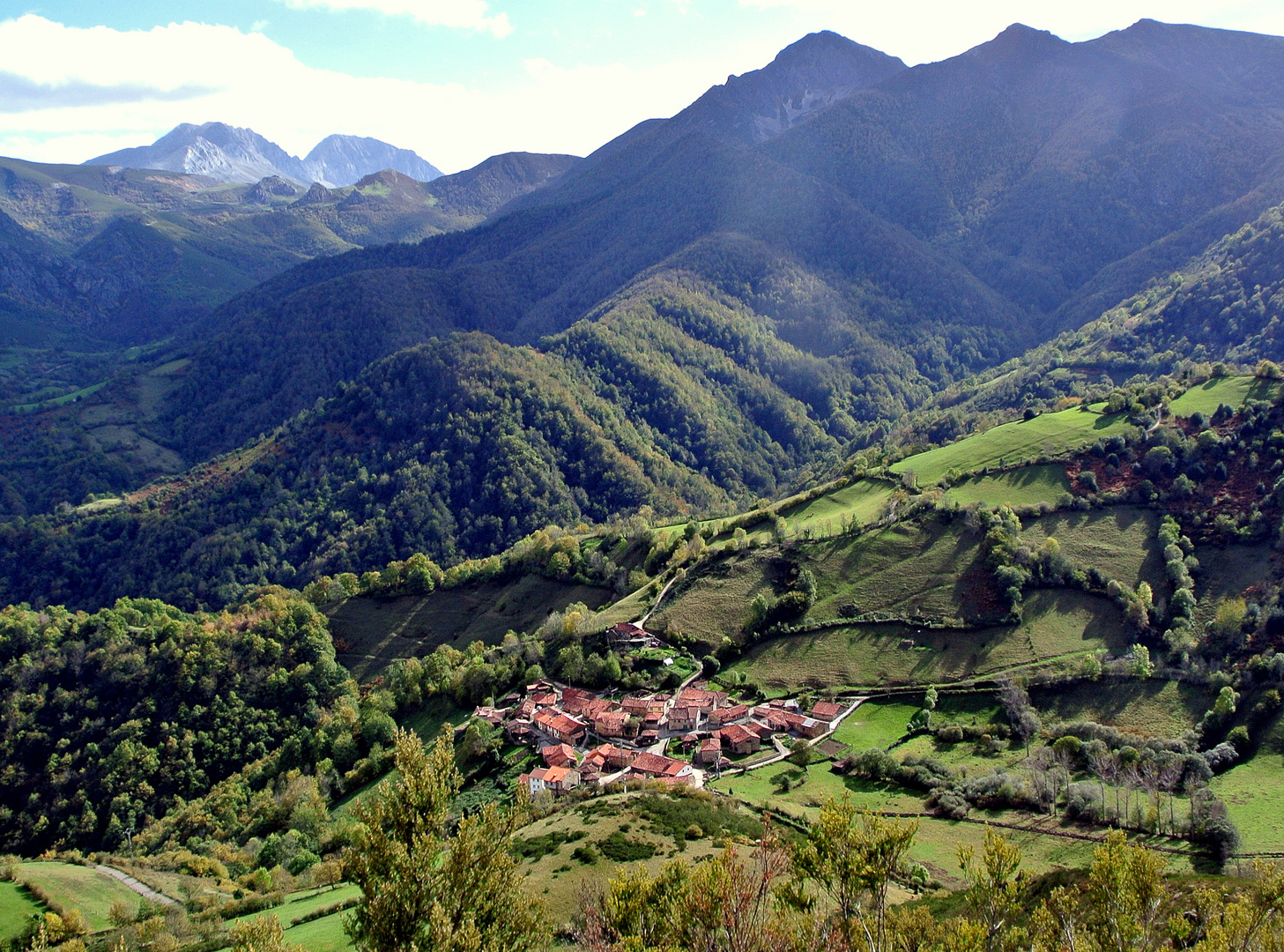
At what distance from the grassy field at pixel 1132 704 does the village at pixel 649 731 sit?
55.3ft

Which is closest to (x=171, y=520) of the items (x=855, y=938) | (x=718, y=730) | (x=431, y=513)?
(x=431, y=513)

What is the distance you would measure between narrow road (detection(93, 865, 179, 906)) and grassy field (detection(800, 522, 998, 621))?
57.3m

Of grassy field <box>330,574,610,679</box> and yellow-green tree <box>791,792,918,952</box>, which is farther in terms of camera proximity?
A: grassy field <box>330,574,610,679</box>

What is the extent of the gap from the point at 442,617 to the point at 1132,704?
81.0m

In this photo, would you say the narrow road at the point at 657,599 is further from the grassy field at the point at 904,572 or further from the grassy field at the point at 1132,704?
the grassy field at the point at 1132,704

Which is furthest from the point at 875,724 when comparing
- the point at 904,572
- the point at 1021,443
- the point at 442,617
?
the point at 442,617

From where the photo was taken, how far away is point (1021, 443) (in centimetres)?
10281

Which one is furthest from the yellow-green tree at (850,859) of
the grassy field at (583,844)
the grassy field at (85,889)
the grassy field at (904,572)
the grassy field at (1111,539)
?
the grassy field at (1111,539)

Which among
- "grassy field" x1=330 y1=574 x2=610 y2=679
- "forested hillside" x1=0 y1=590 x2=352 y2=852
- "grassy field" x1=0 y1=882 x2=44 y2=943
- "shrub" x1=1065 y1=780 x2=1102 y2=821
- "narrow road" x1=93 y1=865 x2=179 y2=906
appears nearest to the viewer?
"shrub" x1=1065 y1=780 x2=1102 y2=821

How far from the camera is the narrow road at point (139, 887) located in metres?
55.9

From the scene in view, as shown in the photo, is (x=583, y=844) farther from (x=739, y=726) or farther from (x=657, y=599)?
(x=657, y=599)

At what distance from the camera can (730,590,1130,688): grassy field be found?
6988 centimetres

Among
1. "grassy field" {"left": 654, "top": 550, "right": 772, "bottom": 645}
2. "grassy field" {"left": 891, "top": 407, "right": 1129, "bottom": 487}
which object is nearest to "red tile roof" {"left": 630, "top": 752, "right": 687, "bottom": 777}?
"grassy field" {"left": 654, "top": 550, "right": 772, "bottom": 645}

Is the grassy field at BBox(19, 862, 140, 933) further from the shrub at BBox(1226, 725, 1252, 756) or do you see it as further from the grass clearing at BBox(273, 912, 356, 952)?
the shrub at BBox(1226, 725, 1252, 756)
